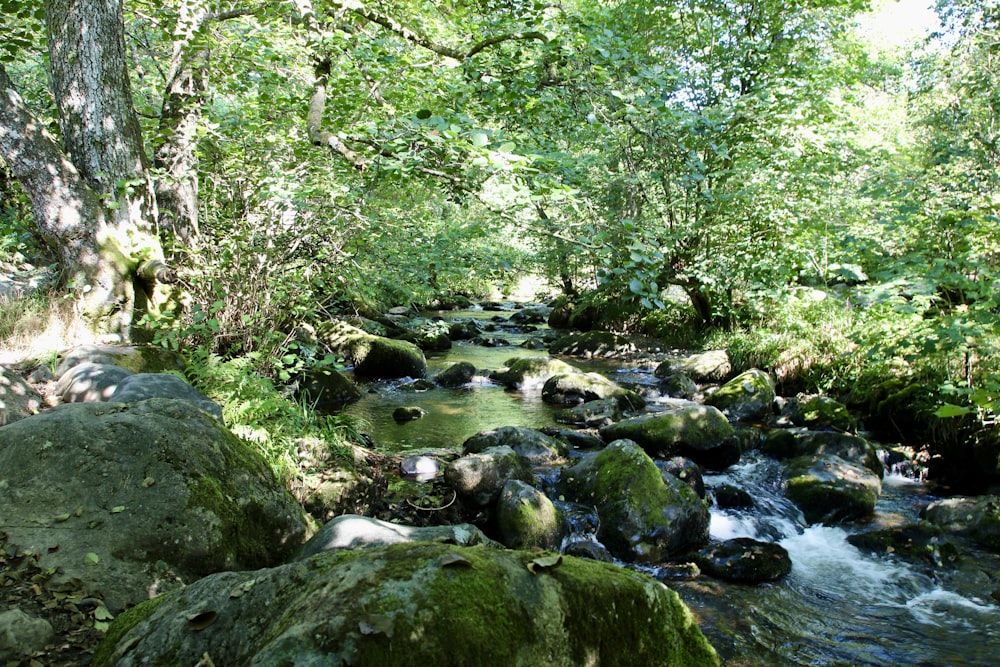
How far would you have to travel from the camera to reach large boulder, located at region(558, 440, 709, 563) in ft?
18.5

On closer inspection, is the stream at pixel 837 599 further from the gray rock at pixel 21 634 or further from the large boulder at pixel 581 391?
the gray rock at pixel 21 634

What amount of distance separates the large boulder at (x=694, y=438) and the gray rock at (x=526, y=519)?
2795 mm

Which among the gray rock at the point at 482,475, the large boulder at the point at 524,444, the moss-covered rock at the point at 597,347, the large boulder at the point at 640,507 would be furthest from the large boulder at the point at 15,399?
the moss-covered rock at the point at 597,347

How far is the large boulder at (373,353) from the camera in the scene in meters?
12.5

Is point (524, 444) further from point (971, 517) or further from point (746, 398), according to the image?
point (971, 517)

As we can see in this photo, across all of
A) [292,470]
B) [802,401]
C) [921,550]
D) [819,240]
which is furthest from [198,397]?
[819,240]

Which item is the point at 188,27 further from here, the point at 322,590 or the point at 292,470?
the point at 322,590

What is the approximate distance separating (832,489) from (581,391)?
5.12m

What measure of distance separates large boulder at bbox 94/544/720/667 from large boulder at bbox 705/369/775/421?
28.5 feet

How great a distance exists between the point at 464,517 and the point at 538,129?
4.13 metres

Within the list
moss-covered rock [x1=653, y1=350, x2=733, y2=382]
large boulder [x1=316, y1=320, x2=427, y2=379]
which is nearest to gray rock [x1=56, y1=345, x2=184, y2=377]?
large boulder [x1=316, y1=320, x2=427, y2=379]

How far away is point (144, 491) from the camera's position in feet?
9.82

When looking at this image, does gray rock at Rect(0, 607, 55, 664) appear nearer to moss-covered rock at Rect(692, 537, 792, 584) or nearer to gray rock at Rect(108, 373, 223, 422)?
gray rock at Rect(108, 373, 223, 422)

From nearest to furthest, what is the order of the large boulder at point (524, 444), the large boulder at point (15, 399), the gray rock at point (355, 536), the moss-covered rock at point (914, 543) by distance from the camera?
the gray rock at point (355, 536)
the large boulder at point (15, 399)
the moss-covered rock at point (914, 543)
the large boulder at point (524, 444)
